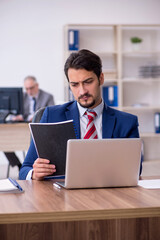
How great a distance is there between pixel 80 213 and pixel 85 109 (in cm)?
96

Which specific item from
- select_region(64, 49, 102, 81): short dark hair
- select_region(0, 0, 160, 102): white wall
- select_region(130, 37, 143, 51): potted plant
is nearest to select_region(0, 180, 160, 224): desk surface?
select_region(64, 49, 102, 81): short dark hair

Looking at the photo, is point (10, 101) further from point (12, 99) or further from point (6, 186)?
point (6, 186)

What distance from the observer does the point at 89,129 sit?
2.29 m

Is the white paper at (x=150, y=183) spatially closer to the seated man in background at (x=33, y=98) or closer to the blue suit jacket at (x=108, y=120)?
the blue suit jacket at (x=108, y=120)

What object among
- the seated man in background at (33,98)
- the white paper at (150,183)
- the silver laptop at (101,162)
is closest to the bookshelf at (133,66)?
the seated man in background at (33,98)

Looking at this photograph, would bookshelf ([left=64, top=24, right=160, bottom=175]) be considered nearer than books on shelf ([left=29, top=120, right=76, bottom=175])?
No

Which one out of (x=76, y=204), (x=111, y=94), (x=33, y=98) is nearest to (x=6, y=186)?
A: (x=76, y=204)

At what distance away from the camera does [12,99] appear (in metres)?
4.89

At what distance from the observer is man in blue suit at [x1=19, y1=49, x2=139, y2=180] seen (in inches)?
86.5

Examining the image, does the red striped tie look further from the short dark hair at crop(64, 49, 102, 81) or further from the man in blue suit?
the short dark hair at crop(64, 49, 102, 81)

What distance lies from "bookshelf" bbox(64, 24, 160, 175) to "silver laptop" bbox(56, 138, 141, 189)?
476cm

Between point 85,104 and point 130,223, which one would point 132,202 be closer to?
point 130,223

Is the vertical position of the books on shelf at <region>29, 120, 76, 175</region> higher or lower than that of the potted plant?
lower

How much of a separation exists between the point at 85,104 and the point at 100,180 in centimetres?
54
